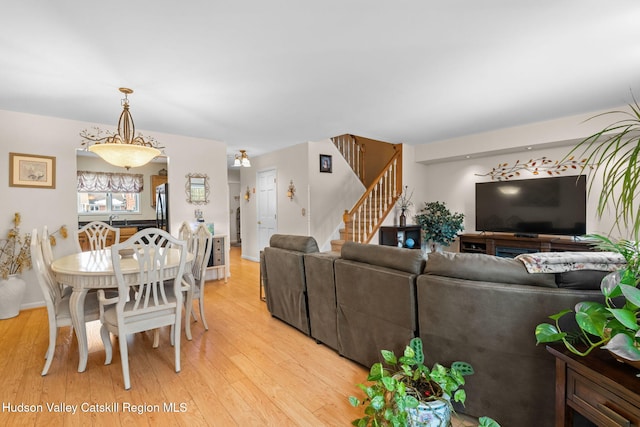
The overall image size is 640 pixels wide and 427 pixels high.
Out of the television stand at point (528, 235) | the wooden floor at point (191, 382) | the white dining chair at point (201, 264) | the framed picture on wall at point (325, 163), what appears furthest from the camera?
the framed picture on wall at point (325, 163)

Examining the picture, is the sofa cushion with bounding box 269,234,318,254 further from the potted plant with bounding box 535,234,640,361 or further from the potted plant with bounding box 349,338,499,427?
the potted plant with bounding box 535,234,640,361

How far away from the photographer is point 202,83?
2.93m

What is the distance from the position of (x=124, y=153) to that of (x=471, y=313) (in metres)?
3.03

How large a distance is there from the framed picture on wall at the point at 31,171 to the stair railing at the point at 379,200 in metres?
4.31

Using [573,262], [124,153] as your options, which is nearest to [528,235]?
[573,262]

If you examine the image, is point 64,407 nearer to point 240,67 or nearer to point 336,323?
point 336,323

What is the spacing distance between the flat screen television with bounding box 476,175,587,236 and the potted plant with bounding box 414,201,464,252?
40 centimetres

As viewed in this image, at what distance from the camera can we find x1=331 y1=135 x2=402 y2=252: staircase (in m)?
5.46

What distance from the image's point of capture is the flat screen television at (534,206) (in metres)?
4.47

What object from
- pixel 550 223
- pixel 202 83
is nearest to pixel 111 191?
pixel 202 83

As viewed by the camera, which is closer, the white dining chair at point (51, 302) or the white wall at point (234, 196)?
the white dining chair at point (51, 302)

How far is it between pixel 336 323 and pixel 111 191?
22.5 feet

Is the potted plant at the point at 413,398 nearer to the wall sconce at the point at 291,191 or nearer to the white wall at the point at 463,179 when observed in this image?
A: the white wall at the point at 463,179

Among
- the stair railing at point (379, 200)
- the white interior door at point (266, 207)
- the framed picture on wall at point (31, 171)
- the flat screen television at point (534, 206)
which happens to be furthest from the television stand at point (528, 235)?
the framed picture on wall at point (31, 171)
